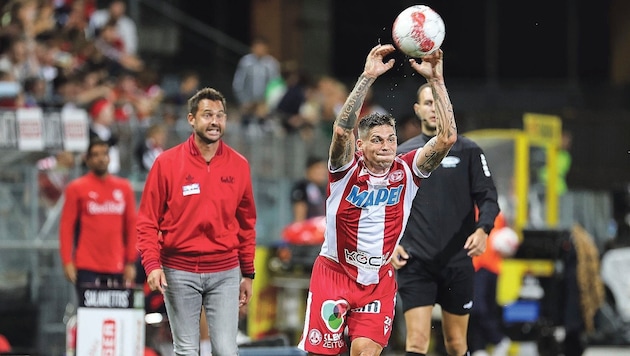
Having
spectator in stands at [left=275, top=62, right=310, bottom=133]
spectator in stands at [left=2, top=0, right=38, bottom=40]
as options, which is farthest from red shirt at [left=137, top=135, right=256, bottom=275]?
spectator in stands at [left=275, top=62, right=310, bottom=133]

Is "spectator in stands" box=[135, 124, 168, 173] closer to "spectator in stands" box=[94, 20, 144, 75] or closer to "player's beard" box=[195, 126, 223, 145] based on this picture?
"spectator in stands" box=[94, 20, 144, 75]

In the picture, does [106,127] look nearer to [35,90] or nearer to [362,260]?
[35,90]

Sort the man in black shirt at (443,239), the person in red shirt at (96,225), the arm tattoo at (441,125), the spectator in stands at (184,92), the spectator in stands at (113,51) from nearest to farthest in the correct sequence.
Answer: the arm tattoo at (441,125), the man in black shirt at (443,239), the person in red shirt at (96,225), the spectator in stands at (113,51), the spectator in stands at (184,92)

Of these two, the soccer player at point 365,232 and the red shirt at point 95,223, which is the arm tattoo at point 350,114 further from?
the red shirt at point 95,223

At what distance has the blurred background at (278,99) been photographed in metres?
15.8

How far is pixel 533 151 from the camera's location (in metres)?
19.2

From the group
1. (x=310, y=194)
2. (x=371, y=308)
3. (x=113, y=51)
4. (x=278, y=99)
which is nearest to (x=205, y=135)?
(x=371, y=308)

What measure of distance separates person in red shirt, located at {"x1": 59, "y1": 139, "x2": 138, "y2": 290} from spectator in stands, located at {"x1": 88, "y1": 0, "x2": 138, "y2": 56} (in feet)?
24.6

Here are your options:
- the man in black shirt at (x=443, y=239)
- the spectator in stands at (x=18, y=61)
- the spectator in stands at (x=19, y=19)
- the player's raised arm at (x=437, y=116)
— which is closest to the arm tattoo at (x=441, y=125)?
the player's raised arm at (x=437, y=116)

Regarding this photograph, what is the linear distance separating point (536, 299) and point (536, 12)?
42.8 feet

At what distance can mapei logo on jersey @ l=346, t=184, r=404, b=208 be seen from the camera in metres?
9.60

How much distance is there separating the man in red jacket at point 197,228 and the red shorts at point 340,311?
3.13 feet

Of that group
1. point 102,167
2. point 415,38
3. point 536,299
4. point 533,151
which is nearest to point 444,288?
point 415,38

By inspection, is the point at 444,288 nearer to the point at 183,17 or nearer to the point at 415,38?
the point at 415,38
